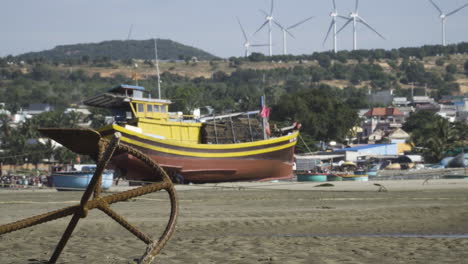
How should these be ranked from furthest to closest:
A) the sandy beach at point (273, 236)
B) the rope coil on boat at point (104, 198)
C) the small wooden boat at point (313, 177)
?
the small wooden boat at point (313, 177) → the sandy beach at point (273, 236) → the rope coil on boat at point (104, 198)

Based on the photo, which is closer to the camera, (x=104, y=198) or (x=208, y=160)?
(x=104, y=198)

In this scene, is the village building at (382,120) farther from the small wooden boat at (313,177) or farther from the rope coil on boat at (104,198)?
the rope coil on boat at (104,198)

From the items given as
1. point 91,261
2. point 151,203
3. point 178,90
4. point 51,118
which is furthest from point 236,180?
point 178,90

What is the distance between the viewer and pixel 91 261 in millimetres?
9359

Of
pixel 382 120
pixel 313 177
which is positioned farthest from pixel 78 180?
pixel 382 120

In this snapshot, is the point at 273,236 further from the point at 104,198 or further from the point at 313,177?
the point at 313,177

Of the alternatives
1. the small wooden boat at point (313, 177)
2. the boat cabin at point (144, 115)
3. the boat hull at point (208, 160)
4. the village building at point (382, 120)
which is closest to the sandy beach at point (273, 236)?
the boat hull at point (208, 160)

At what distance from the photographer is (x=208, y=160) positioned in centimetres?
4400

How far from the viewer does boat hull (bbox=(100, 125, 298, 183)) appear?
1612 inches

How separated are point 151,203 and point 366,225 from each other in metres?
9.17

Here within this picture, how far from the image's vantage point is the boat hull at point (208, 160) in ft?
134

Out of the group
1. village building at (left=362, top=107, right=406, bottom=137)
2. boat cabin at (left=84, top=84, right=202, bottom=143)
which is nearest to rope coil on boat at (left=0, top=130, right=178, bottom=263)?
boat cabin at (left=84, top=84, right=202, bottom=143)

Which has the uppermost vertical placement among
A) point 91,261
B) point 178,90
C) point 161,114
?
point 178,90

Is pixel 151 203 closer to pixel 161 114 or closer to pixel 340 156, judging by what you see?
pixel 161 114
